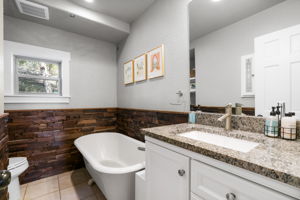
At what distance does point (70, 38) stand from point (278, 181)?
2.96 m

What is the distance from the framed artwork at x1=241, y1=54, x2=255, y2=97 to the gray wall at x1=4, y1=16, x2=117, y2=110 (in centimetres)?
231

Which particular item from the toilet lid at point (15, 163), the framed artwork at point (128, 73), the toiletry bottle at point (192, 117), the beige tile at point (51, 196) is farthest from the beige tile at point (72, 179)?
the toiletry bottle at point (192, 117)

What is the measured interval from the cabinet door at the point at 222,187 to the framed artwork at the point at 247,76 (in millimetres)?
740

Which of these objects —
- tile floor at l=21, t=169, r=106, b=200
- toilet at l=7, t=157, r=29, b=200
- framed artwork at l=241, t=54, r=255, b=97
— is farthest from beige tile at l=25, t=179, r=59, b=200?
framed artwork at l=241, t=54, r=255, b=97

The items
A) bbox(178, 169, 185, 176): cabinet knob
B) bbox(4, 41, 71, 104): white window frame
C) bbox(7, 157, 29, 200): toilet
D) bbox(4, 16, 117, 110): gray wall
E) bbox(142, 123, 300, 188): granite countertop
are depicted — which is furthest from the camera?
bbox(4, 16, 117, 110): gray wall

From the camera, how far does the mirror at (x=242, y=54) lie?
0.88m

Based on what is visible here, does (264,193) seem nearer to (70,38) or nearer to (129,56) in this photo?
(129,56)

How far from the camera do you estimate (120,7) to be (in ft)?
6.56

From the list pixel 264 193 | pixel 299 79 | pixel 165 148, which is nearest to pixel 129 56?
pixel 165 148

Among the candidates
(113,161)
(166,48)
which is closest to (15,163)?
(113,161)

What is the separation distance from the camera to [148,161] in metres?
1.04

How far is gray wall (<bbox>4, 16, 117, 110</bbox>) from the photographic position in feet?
6.55

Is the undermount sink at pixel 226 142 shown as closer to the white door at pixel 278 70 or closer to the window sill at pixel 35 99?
the white door at pixel 278 70

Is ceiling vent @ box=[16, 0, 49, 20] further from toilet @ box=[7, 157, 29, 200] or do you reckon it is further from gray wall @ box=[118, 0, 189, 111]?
toilet @ box=[7, 157, 29, 200]
